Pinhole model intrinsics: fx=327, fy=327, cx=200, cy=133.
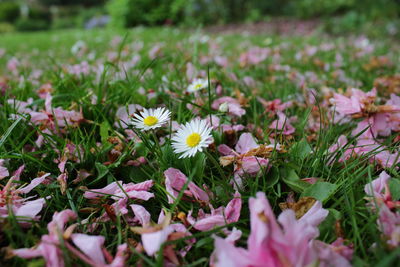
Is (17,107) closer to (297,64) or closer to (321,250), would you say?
(321,250)

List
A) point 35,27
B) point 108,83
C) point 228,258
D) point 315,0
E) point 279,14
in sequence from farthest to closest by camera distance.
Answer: point 35,27 < point 279,14 < point 315,0 < point 108,83 < point 228,258

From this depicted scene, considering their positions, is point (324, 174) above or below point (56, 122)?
below

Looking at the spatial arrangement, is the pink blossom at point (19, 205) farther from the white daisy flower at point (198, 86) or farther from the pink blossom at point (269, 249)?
the white daisy flower at point (198, 86)

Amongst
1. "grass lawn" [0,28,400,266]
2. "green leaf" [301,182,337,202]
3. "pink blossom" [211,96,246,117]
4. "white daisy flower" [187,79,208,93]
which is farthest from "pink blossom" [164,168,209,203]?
"white daisy flower" [187,79,208,93]

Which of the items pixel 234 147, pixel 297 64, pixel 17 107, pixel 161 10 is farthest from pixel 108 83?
pixel 161 10

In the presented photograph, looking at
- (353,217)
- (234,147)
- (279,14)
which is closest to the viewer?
(353,217)

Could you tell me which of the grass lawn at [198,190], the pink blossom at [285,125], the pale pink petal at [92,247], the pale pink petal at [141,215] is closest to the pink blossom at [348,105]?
→ the grass lawn at [198,190]
